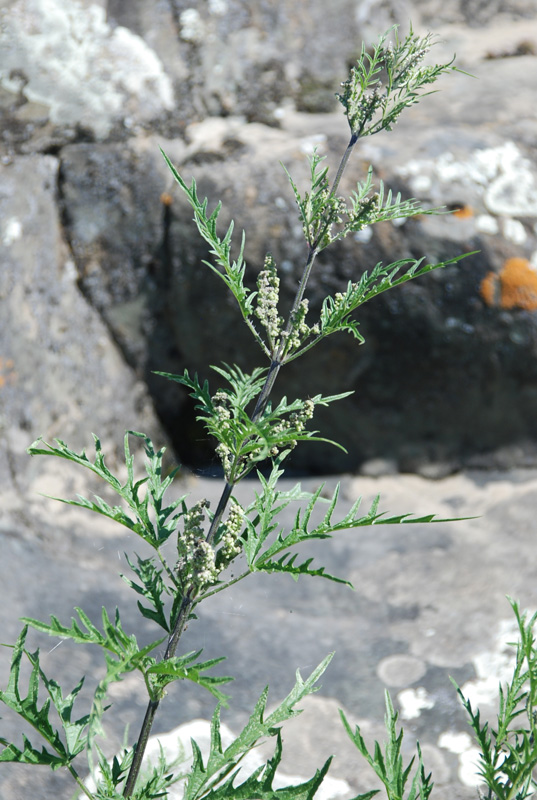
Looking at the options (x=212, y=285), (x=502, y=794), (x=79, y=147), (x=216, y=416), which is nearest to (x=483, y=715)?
(x=502, y=794)

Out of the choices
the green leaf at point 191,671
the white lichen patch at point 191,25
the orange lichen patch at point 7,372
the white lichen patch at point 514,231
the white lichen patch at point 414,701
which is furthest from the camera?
the white lichen patch at point 191,25

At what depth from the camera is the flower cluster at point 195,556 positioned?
35.7 inches

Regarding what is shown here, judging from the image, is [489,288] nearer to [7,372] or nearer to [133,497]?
[7,372]

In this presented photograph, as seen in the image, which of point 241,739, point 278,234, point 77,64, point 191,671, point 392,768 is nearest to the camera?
point 191,671

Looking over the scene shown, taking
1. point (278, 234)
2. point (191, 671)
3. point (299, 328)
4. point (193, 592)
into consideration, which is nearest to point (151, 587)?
point (193, 592)

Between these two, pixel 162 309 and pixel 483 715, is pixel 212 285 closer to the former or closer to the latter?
pixel 162 309

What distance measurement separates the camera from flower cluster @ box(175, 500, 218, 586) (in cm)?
91

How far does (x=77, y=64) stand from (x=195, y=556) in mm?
2550

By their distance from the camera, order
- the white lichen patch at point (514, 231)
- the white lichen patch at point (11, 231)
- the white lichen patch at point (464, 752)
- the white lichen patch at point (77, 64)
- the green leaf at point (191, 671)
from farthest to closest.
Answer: the white lichen patch at point (77, 64) < the white lichen patch at point (514, 231) < the white lichen patch at point (11, 231) < the white lichen patch at point (464, 752) < the green leaf at point (191, 671)

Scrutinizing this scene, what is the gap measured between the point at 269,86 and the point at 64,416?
1.69 m

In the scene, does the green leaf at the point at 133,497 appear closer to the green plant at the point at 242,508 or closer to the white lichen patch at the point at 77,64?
the green plant at the point at 242,508

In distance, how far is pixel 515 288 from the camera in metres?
2.69

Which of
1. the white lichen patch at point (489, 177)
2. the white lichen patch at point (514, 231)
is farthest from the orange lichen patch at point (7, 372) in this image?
the white lichen patch at point (514, 231)

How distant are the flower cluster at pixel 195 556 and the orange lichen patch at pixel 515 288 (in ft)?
6.62
